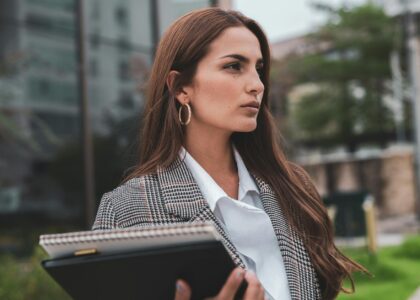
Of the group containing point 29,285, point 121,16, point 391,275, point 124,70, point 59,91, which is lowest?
point 391,275

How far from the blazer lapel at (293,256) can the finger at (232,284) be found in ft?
1.22

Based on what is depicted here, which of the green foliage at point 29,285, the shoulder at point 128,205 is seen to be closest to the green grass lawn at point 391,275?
the green foliage at point 29,285

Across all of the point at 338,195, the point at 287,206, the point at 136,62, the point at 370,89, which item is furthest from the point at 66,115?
the point at 370,89

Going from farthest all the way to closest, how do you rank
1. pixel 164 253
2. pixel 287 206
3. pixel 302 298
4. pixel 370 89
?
1. pixel 370 89
2. pixel 287 206
3. pixel 302 298
4. pixel 164 253

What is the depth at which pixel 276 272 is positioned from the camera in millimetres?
1822

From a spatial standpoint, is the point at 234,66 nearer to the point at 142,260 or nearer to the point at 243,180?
the point at 243,180

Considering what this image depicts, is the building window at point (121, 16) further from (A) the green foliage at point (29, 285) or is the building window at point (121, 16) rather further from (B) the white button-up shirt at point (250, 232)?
(B) the white button-up shirt at point (250, 232)

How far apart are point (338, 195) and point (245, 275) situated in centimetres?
877

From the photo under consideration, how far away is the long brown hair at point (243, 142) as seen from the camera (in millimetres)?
1884

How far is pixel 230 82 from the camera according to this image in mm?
1816

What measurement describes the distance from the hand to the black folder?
0.04 feet

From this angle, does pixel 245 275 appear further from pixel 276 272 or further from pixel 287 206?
pixel 287 206

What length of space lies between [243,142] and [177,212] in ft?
1.24

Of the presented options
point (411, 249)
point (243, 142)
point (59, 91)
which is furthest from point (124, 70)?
point (243, 142)
